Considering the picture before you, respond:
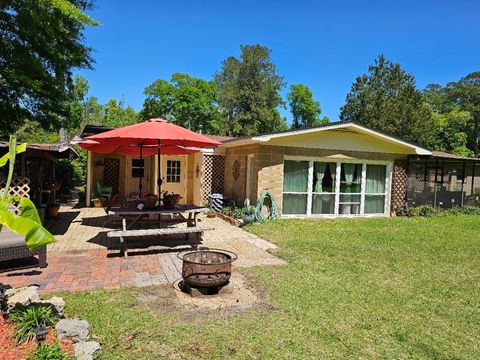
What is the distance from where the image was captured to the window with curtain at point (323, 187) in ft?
40.5

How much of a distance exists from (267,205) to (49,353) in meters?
9.34

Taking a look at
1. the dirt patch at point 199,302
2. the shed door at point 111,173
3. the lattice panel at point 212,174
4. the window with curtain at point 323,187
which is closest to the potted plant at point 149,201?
the dirt patch at point 199,302

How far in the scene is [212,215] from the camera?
498 inches

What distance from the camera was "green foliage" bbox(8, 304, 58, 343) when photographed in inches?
130

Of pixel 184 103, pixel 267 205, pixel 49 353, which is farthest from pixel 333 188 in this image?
pixel 184 103

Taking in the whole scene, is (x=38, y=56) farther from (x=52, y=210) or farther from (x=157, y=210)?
(x=157, y=210)

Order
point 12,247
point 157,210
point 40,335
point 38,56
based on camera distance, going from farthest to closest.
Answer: point 38,56
point 157,210
point 12,247
point 40,335

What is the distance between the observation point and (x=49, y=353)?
2.89m

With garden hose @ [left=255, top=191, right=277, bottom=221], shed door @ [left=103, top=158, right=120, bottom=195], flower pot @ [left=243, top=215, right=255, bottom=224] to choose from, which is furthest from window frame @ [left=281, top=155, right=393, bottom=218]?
shed door @ [left=103, top=158, right=120, bottom=195]

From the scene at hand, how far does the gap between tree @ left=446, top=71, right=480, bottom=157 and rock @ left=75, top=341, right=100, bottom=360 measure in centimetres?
5049

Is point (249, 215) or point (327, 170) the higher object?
point (327, 170)

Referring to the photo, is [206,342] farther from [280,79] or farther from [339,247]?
[280,79]

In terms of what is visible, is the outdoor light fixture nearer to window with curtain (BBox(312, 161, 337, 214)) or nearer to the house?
the house

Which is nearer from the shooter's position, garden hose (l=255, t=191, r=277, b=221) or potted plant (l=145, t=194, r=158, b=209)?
potted plant (l=145, t=194, r=158, b=209)
